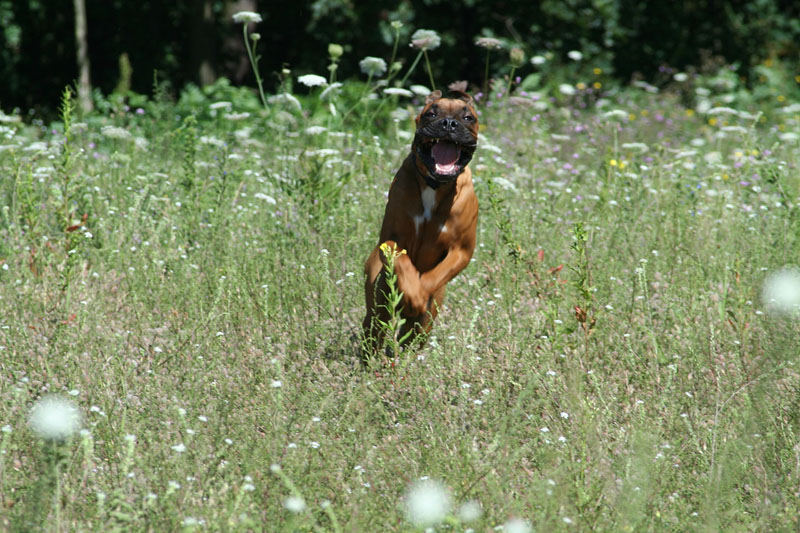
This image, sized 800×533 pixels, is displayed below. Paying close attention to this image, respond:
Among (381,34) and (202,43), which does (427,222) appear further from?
(381,34)

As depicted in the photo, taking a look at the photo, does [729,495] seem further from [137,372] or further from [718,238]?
[718,238]

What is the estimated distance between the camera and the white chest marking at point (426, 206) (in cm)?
416

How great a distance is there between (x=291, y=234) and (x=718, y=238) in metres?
2.86

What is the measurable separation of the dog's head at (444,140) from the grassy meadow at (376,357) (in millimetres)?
643

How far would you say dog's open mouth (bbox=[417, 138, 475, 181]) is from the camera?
4.00m

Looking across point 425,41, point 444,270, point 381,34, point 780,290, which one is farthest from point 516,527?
point 381,34

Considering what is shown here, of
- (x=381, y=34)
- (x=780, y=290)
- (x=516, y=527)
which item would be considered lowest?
(x=381, y=34)

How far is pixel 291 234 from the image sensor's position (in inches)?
228

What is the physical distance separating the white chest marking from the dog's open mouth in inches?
6.8

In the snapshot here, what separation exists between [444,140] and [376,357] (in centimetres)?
106

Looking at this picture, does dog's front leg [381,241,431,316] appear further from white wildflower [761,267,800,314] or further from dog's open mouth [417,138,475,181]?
white wildflower [761,267,800,314]

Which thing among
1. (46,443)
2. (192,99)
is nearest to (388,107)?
(192,99)

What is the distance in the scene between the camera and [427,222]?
13.8 ft

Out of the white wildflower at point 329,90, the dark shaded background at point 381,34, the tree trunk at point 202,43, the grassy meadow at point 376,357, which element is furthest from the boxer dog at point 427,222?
the dark shaded background at point 381,34
